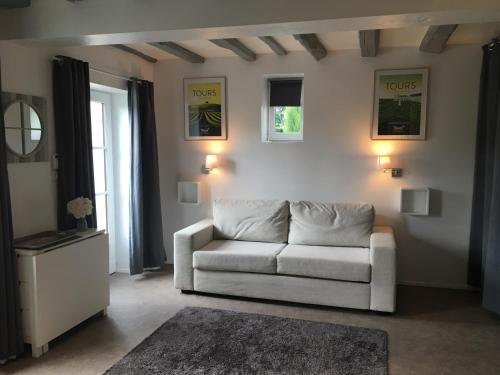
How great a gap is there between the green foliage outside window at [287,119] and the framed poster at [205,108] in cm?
61

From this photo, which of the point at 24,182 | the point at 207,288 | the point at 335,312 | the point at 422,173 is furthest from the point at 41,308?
the point at 422,173

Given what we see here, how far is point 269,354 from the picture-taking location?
114 inches

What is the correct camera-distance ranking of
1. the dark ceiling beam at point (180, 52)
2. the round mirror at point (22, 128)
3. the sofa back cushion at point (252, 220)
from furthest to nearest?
the sofa back cushion at point (252, 220) < the dark ceiling beam at point (180, 52) < the round mirror at point (22, 128)

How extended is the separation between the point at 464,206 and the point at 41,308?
385 centimetres

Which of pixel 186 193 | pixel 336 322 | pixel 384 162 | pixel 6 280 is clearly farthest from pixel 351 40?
pixel 6 280

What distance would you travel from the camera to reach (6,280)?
108 inches

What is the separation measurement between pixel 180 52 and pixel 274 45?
3.12 feet

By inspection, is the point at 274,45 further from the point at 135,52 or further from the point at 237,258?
the point at 237,258

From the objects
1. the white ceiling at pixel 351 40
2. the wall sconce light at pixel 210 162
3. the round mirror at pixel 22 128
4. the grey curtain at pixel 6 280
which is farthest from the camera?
the wall sconce light at pixel 210 162

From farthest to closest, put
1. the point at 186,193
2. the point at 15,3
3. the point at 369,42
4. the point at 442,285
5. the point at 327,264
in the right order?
1. the point at 186,193
2. the point at 442,285
3. the point at 369,42
4. the point at 327,264
5. the point at 15,3

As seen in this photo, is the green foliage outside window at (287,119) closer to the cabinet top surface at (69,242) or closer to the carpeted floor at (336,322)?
the carpeted floor at (336,322)

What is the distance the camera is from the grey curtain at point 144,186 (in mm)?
4473

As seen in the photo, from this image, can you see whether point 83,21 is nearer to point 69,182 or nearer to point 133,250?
point 69,182

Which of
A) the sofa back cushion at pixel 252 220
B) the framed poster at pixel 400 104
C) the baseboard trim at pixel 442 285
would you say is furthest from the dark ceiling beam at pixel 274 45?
the baseboard trim at pixel 442 285
